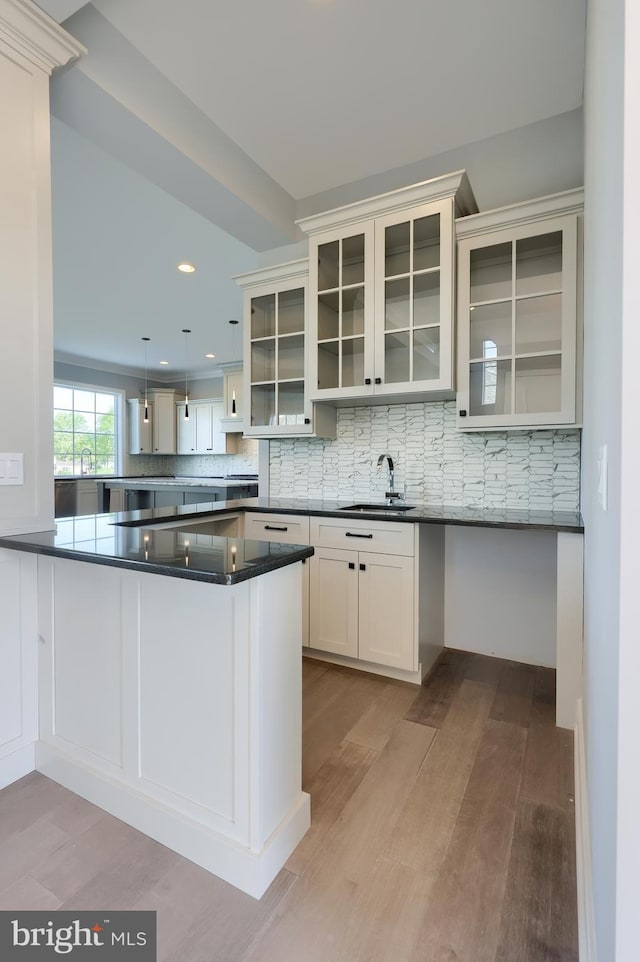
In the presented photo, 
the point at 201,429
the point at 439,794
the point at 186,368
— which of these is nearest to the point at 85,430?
the point at 201,429

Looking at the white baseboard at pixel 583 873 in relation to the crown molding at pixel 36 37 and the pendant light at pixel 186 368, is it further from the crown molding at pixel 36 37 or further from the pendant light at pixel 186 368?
the pendant light at pixel 186 368

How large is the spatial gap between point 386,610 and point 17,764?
1.70 meters

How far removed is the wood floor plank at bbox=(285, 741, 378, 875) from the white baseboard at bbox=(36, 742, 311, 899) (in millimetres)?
34

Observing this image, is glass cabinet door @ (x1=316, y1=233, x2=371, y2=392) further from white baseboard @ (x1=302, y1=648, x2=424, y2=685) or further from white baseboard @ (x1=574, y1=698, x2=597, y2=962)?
white baseboard @ (x1=574, y1=698, x2=597, y2=962)

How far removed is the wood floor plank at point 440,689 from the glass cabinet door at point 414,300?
5.22 ft

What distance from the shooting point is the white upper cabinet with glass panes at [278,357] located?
305 centimetres

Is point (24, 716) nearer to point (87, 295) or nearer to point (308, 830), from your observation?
point (308, 830)

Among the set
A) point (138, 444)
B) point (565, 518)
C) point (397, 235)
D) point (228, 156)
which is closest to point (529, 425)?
point (565, 518)

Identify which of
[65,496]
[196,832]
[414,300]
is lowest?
[196,832]

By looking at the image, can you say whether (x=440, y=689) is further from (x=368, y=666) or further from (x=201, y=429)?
(x=201, y=429)

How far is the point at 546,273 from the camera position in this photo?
2355 mm

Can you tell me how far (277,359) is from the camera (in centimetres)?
320

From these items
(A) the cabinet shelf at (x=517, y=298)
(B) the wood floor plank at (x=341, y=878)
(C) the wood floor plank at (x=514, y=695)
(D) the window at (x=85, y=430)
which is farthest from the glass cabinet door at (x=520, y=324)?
(D) the window at (x=85, y=430)
